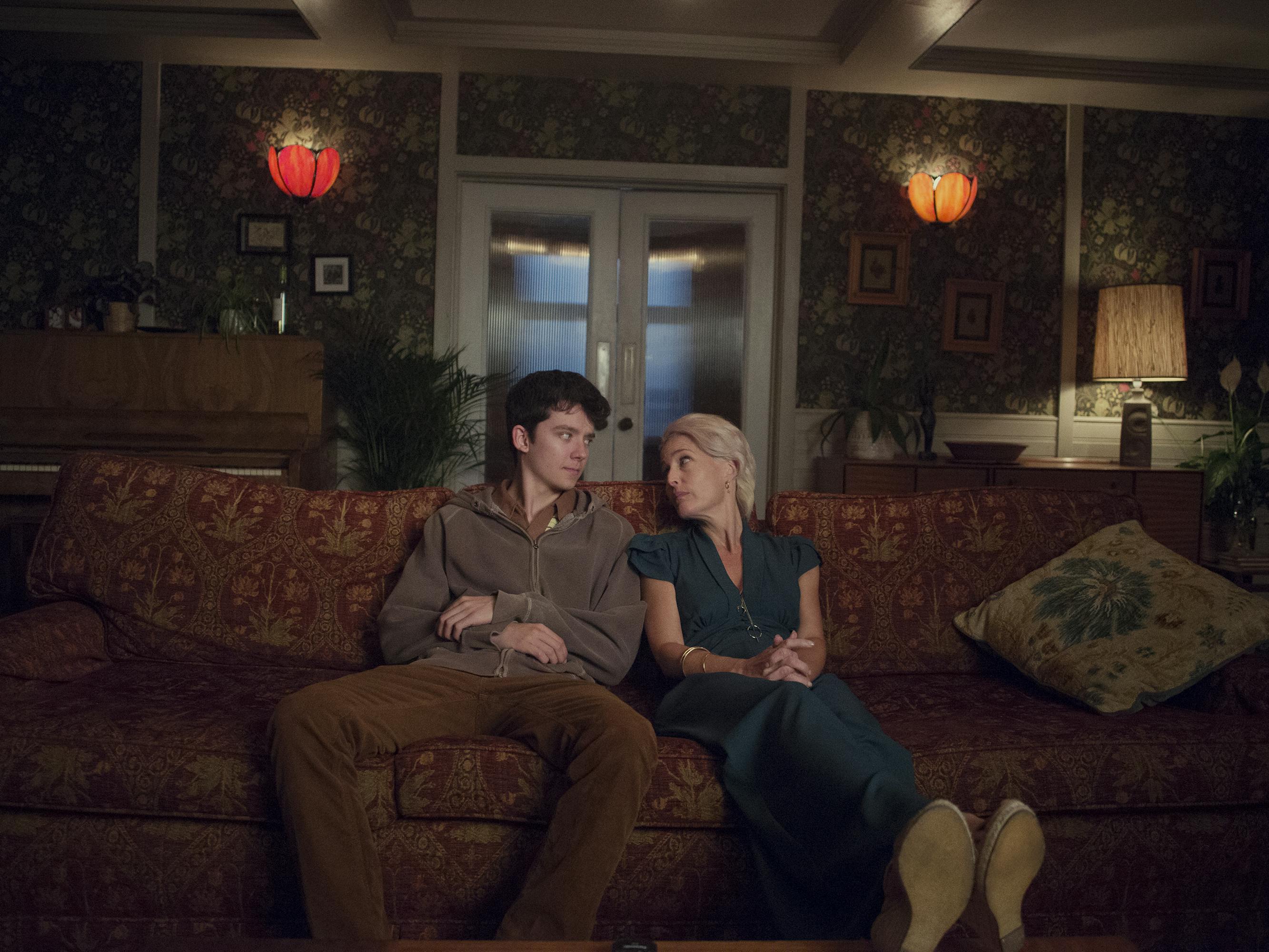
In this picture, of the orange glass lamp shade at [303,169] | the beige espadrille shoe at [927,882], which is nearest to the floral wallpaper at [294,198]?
the orange glass lamp shade at [303,169]

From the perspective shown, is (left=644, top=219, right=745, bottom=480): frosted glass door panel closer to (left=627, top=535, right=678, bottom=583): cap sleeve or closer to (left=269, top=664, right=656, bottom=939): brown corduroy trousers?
(left=627, top=535, right=678, bottom=583): cap sleeve

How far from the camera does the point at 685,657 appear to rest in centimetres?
181

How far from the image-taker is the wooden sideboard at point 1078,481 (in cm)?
423

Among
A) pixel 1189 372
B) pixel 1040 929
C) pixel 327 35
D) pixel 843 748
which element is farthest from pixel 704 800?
pixel 1189 372

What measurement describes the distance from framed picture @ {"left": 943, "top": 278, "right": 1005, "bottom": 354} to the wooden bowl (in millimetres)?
719

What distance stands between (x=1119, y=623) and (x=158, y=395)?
12.6ft

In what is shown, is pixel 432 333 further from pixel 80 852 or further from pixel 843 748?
pixel 843 748

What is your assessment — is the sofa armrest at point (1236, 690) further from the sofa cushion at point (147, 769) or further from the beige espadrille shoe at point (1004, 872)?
the sofa cushion at point (147, 769)

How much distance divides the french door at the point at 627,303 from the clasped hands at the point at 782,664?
3.13 meters

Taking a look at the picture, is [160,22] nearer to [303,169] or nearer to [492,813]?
Answer: [303,169]

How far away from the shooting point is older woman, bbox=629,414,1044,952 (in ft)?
3.64

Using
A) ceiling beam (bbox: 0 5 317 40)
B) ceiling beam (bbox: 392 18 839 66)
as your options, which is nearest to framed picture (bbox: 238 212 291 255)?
ceiling beam (bbox: 0 5 317 40)

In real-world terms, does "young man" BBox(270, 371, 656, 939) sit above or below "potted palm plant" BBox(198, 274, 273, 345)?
below

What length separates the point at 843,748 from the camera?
1410 mm
